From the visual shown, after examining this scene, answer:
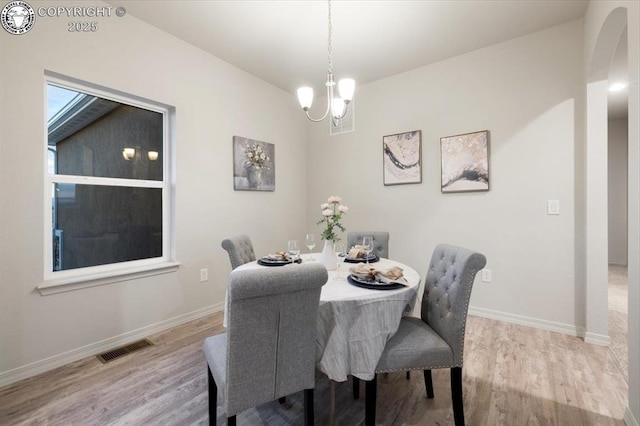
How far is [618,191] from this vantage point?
5547mm

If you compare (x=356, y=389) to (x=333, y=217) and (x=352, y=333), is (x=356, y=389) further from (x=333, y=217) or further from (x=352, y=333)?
(x=333, y=217)

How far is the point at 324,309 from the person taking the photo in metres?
1.38

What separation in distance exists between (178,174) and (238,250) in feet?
3.84

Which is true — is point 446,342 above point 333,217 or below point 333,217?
below

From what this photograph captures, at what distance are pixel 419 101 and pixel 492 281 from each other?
2.16 meters

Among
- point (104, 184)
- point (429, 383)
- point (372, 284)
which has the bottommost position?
point (429, 383)

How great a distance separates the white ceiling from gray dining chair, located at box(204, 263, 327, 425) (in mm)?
2290

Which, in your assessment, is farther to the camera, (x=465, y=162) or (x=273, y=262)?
(x=465, y=162)

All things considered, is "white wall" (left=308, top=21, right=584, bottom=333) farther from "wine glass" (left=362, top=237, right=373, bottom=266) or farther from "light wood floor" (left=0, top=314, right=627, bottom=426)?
"wine glass" (left=362, top=237, right=373, bottom=266)

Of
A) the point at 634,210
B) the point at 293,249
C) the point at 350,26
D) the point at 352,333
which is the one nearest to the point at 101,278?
the point at 293,249

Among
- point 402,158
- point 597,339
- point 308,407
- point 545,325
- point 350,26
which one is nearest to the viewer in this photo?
point 308,407

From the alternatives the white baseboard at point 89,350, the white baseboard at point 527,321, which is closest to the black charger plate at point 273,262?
the white baseboard at point 89,350

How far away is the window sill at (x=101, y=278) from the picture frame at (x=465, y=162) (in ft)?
9.84

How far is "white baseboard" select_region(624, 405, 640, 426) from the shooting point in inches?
57.6
